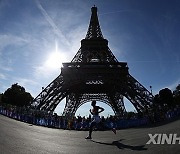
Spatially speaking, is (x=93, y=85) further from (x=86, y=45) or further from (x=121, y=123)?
(x=121, y=123)

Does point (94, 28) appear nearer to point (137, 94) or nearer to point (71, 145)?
point (137, 94)

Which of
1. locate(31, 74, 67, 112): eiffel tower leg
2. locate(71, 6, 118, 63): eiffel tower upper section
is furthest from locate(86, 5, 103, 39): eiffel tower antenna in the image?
locate(31, 74, 67, 112): eiffel tower leg

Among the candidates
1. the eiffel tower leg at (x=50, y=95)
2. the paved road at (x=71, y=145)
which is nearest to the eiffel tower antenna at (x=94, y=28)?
the eiffel tower leg at (x=50, y=95)

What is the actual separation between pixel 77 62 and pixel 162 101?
647 inches

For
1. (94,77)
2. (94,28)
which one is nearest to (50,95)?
(94,77)

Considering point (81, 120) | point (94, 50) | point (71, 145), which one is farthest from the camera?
point (94, 50)

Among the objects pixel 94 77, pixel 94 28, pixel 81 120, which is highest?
pixel 94 28

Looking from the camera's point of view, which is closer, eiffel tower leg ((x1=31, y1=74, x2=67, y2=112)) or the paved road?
the paved road

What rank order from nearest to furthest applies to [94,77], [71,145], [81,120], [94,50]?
1. [71,145]
2. [81,120]
3. [94,77]
4. [94,50]

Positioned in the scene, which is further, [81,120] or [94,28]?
[94,28]

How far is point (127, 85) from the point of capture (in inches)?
1503

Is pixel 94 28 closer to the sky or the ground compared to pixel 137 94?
closer to the sky

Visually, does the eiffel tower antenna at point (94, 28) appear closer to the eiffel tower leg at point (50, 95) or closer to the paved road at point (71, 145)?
the eiffel tower leg at point (50, 95)

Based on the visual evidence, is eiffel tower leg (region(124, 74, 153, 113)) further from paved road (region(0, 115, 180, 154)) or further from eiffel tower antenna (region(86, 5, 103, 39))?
paved road (region(0, 115, 180, 154))
